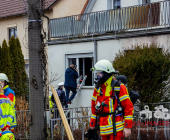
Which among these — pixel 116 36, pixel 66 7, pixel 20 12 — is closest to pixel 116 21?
pixel 116 36

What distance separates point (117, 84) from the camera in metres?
5.00

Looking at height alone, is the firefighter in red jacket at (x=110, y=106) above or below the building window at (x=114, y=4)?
below

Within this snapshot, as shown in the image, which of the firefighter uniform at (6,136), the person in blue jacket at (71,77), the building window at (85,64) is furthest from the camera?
the building window at (85,64)

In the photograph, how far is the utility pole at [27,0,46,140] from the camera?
6.29 meters

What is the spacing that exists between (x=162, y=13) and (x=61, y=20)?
16.9 feet

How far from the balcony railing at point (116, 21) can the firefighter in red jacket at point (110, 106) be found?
7.16 meters

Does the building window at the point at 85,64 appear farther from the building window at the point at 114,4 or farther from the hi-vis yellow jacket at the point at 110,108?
the hi-vis yellow jacket at the point at 110,108

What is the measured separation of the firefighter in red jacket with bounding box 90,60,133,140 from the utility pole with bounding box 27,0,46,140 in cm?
165

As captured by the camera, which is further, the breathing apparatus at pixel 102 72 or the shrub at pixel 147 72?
the shrub at pixel 147 72

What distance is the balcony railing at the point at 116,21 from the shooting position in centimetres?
1200

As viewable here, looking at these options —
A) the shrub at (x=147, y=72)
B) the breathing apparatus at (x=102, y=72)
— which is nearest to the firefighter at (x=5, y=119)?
the breathing apparatus at (x=102, y=72)

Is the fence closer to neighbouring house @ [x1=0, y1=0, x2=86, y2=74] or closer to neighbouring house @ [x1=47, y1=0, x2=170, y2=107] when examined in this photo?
neighbouring house @ [x1=47, y1=0, x2=170, y2=107]

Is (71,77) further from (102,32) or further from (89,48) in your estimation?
(102,32)

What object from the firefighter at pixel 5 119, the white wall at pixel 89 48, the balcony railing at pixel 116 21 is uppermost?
the balcony railing at pixel 116 21
